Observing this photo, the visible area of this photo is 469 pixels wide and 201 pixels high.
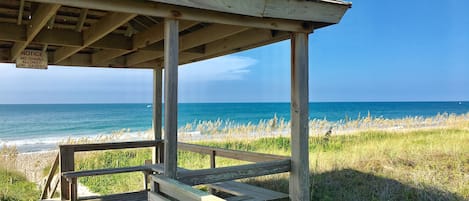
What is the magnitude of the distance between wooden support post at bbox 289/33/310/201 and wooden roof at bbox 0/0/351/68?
162mm

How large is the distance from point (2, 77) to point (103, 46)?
122 feet

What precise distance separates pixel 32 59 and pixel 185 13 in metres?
2.88

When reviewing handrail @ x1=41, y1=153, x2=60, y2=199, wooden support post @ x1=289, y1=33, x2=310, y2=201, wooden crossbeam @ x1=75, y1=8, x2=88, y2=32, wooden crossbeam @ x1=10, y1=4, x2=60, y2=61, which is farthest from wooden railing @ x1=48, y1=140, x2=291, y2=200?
wooden crossbeam @ x1=75, y1=8, x2=88, y2=32

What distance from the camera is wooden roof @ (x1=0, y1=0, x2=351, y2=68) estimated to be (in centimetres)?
238

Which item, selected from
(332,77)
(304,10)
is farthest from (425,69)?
(304,10)

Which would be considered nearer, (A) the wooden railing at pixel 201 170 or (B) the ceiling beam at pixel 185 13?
(B) the ceiling beam at pixel 185 13

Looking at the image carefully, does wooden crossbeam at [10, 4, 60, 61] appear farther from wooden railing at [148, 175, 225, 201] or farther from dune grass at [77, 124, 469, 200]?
dune grass at [77, 124, 469, 200]

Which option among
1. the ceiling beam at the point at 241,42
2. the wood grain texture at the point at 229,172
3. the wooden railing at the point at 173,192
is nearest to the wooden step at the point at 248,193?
the wood grain texture at the point at 229,172

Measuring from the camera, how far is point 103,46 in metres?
4.02

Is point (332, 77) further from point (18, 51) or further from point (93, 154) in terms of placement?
point (18, 51)

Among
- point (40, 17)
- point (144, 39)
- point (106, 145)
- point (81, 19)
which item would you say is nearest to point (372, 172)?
point (144, 39)

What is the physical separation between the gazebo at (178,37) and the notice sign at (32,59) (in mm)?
11

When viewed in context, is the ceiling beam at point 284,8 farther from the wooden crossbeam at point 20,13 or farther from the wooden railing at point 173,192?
the wooden crossbeam at point 20,13

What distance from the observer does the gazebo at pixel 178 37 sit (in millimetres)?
2381
